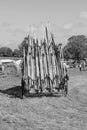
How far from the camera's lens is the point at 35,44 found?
10977 millimetres

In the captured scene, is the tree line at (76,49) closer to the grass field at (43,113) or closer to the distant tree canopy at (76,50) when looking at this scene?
the distant tree canopy at (76,50)

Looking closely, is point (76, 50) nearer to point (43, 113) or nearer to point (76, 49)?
point (76, 49)

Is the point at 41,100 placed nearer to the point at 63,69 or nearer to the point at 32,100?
the point at 32,100

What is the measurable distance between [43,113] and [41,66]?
3.08 meters

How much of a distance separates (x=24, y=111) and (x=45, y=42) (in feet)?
11.8

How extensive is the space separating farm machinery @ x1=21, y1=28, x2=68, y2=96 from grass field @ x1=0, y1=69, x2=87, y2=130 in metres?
0.62

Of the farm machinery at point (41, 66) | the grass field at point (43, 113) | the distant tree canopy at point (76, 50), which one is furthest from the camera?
the distant tree canopy at point (76, 50)

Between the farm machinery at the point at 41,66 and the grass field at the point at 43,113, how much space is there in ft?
2.03

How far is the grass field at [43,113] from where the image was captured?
6973mm

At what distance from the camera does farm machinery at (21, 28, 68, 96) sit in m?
11.0

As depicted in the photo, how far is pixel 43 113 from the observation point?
838cm

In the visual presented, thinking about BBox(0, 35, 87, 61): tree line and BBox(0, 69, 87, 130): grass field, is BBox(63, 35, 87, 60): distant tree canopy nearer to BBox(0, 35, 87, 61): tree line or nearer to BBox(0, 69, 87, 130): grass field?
BBox(0, 35, 87, 61): tree line

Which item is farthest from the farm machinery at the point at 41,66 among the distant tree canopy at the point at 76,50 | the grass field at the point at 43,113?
the distant tree canopy at the point at 76,50

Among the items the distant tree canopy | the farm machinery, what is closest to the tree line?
the distant tree canopy
